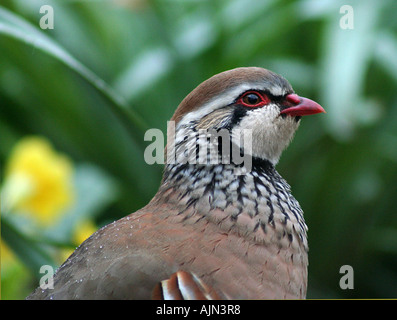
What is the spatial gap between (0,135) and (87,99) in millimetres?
633

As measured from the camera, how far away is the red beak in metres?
2.44

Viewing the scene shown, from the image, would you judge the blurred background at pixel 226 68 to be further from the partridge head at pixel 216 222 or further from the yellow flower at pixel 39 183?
the partridge head at pixel 216 222

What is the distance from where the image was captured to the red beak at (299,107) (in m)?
2.44

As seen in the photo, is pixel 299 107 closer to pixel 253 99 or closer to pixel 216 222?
pixel 253 99

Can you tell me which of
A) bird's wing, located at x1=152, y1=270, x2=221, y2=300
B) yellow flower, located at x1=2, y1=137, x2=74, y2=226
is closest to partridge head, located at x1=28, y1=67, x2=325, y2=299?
bird's wing, located at x1=152, y1=270, x2=221, y2=300

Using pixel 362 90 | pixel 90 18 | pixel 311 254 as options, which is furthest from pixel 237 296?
pixel 90 18

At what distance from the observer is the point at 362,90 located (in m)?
4.13

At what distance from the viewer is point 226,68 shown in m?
4.07

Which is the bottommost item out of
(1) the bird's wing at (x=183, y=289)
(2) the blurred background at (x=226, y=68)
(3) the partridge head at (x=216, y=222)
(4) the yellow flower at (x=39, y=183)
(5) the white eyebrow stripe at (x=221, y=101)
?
(1) the bird's wing at (x=183, y=289)

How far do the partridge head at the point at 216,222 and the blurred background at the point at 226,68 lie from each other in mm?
1204

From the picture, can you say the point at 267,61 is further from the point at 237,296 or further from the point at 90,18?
the point at 237,296

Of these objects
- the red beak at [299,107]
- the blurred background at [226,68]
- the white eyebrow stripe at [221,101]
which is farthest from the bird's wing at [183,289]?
the blurred background at [226,68]

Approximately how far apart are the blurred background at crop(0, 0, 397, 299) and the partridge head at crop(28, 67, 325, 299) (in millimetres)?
1204
